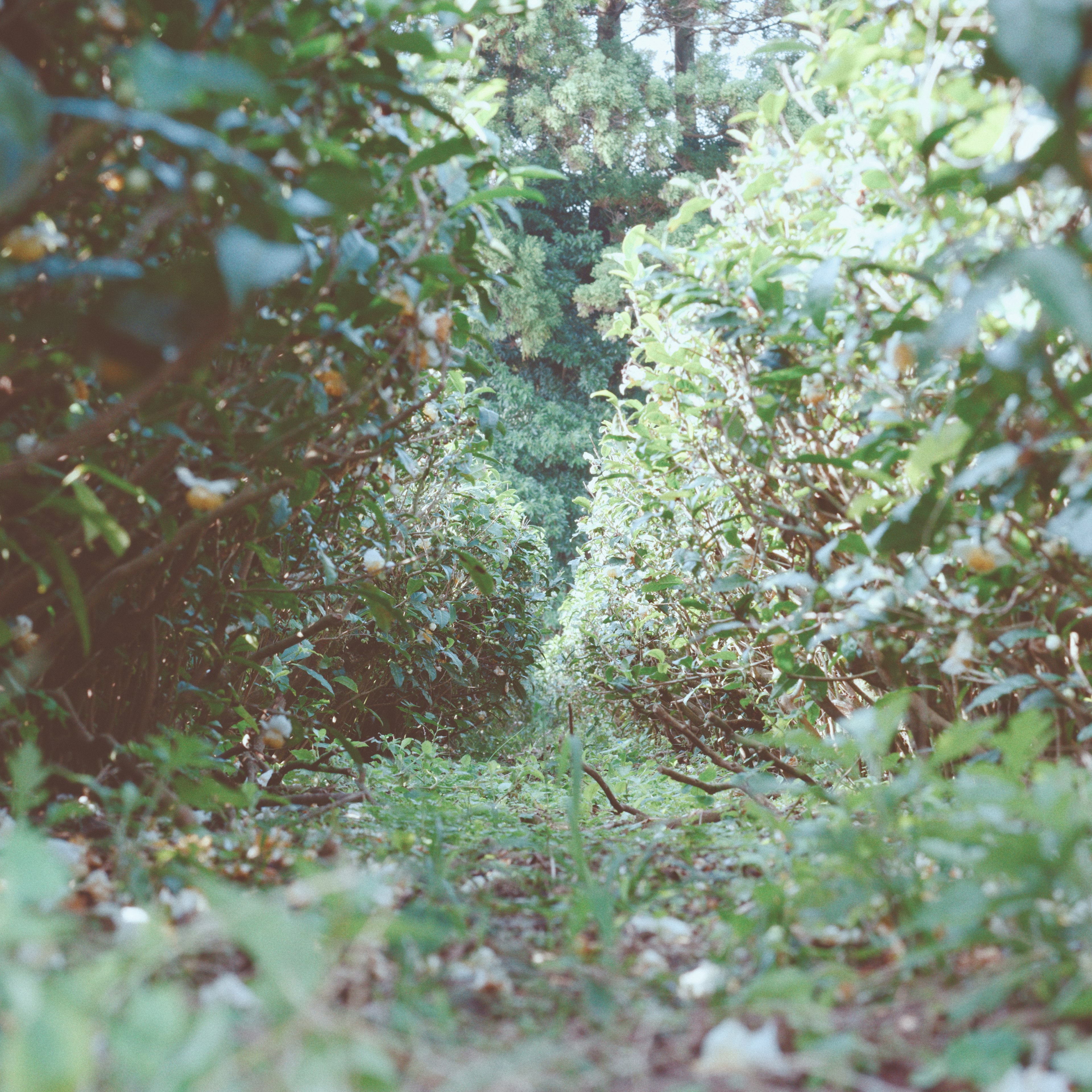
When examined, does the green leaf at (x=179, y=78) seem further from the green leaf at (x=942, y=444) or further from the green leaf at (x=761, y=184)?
the green leaf at (x=761, y=184)

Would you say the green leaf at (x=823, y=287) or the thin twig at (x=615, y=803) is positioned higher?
the green leaf at (x=823, y=287)

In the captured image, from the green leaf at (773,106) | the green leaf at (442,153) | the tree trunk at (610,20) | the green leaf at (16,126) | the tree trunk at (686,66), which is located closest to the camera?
the green leaf at (16,126)

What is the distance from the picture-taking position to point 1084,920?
807 mm

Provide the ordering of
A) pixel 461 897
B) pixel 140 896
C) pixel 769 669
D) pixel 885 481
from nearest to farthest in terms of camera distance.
A: 1. pixel 140 896
2. pixel 461 897
3. pixel 885 481
4. pixel 769 669

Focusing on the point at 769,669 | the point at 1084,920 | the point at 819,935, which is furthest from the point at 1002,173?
the point at 769,669

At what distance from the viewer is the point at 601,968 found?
1.04m

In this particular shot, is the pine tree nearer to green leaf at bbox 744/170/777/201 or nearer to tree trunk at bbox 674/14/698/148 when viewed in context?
tree trunk at bbox 674/14/698/148

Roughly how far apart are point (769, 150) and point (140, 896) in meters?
1.77

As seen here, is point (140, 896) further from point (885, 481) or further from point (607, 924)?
point (885, 481)

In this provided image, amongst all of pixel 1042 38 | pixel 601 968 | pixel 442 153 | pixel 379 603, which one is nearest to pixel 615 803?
pixel 379 603

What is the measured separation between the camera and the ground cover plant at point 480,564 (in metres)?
0.70

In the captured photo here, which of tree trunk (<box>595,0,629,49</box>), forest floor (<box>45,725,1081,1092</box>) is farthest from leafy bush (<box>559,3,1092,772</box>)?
tree trunk (<box>595,0,629,49</box>)

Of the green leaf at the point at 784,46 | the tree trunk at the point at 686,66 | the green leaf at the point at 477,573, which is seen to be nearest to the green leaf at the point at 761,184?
the green leaf at the point at 784,46

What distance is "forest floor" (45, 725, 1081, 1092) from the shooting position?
2.32ft
